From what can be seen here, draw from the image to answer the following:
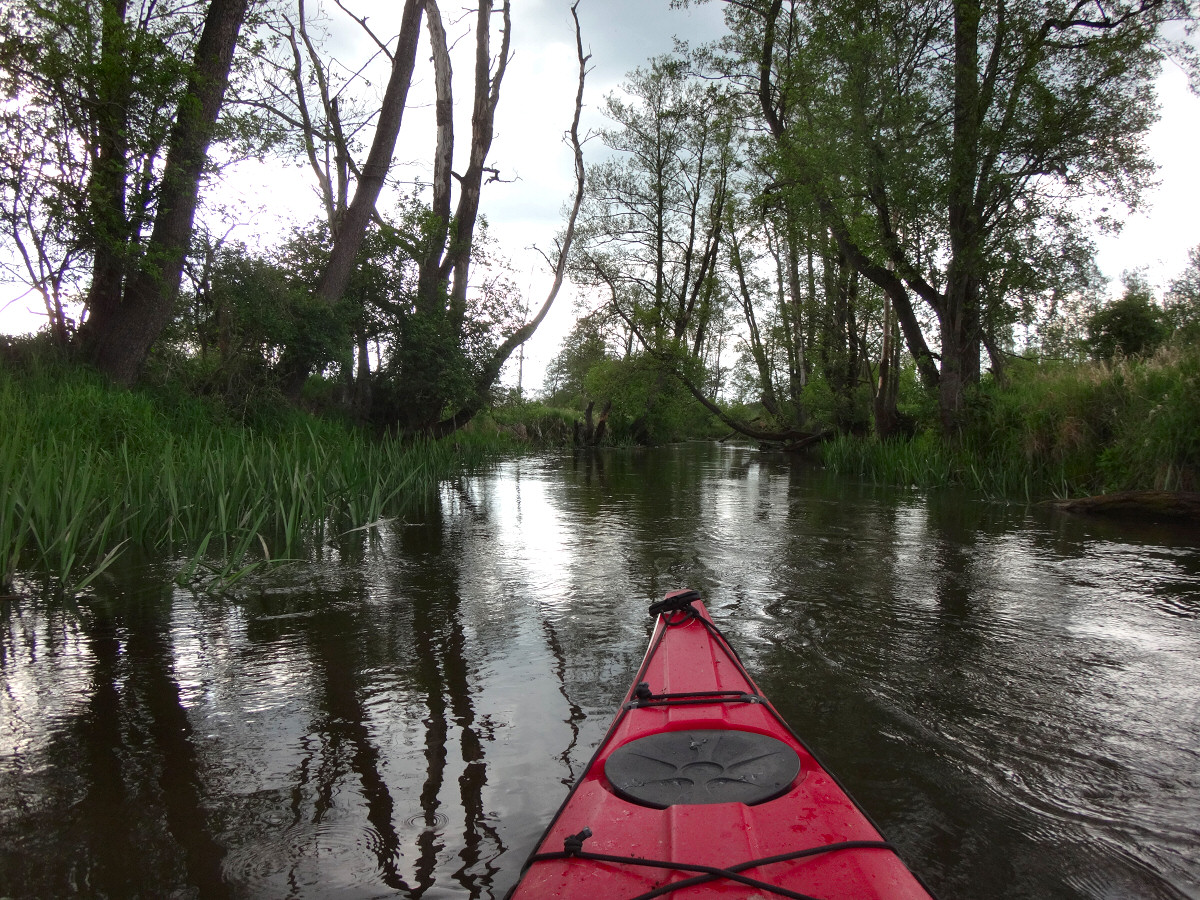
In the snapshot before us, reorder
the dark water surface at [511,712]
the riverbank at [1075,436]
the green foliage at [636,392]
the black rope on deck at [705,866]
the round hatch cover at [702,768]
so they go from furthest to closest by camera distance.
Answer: the green foliage at [636,392] → the riverbank at [1075,436] → the dark water surface at [511,712] → the round hatch cover at [702,768] → the black rope on deck at [705,866]

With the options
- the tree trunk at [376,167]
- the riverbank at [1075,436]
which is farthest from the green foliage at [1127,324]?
the tree trunk at [376,167]

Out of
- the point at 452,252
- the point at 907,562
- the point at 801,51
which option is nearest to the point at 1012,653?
the point at 907,562

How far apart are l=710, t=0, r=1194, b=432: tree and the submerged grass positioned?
785 centimetres

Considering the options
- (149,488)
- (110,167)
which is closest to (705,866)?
(149,488)

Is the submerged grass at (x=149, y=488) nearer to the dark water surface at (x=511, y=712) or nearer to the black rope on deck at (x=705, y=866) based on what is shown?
the dark water surface at (x=511, y=712)

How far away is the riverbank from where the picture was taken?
289 inches

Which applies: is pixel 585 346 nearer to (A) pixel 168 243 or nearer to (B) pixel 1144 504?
(A) pixel 168 243

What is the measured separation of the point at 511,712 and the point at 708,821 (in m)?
1.22

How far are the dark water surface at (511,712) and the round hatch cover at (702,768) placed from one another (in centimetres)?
33

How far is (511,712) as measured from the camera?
2564mm

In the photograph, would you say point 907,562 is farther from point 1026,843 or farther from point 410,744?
point 410,744

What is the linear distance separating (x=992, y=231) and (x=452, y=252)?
911 cm

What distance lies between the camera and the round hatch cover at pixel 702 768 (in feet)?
5.27

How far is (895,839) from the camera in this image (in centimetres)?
182
